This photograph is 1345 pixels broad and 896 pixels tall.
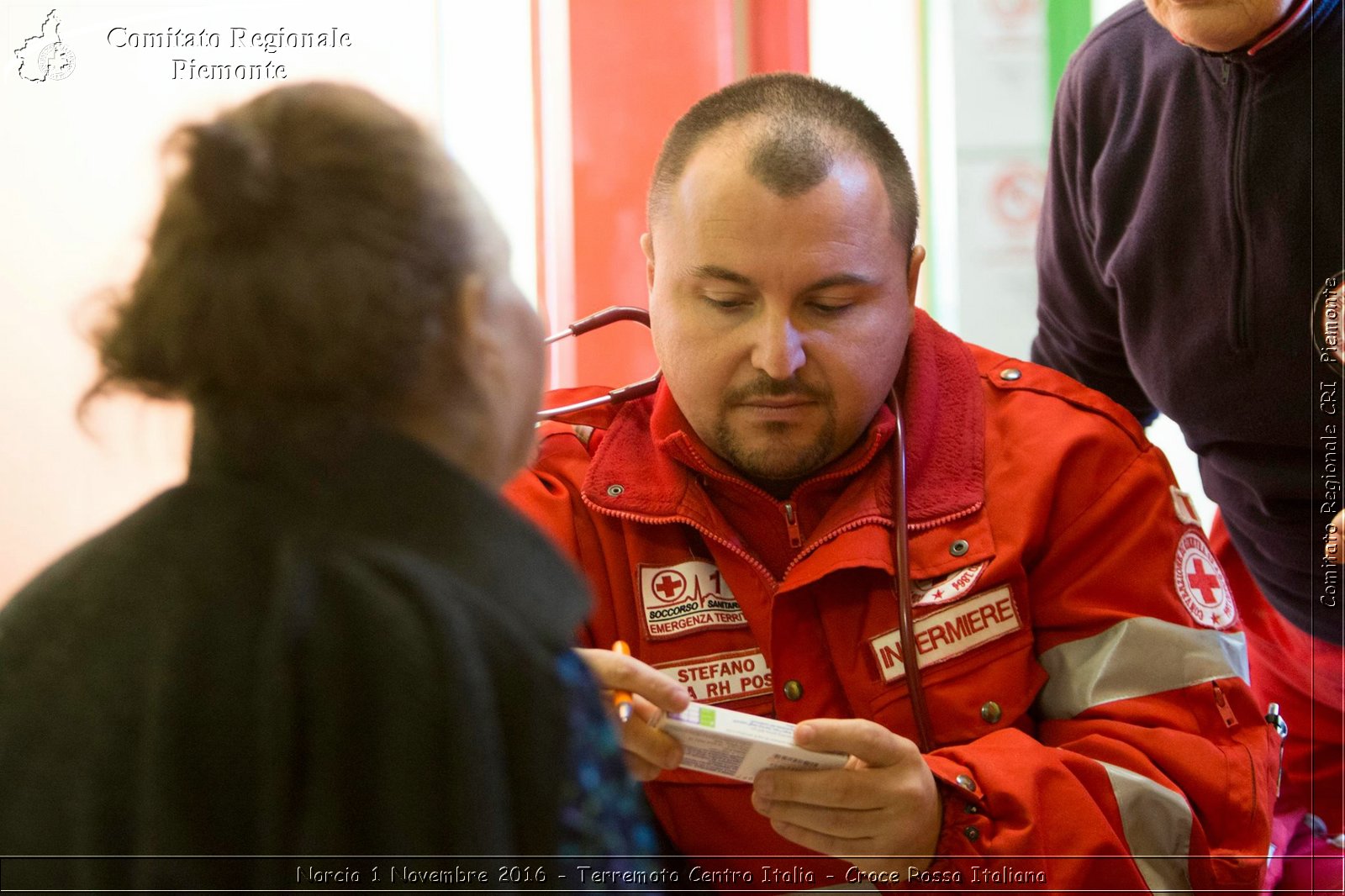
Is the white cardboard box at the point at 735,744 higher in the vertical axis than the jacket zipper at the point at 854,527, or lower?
lower

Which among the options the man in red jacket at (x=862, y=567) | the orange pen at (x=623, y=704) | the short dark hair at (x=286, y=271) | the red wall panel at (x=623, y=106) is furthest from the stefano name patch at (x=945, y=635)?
the short dark hair at (x=286, y=271)

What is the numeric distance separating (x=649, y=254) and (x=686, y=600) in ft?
0.97

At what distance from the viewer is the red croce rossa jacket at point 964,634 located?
0.92 metres

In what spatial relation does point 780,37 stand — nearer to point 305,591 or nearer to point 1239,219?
point 1239,219

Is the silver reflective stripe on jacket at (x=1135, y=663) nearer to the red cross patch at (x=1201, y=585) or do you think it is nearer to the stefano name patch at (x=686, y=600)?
the red cross patch at (x=1201, y=585)

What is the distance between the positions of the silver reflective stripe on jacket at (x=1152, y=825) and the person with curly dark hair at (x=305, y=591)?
479mm

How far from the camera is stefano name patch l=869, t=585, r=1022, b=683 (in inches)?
36.9

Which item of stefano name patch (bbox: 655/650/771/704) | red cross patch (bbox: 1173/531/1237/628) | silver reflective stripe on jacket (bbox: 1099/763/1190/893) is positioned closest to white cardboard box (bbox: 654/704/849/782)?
stefano name patch (bbox: 655/650/771/704)

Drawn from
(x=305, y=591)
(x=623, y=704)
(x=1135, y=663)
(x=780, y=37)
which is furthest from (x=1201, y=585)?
(x=305, y=591)

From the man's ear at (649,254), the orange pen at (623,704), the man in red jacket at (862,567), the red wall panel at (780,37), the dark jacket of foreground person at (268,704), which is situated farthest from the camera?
the red wall panel at (780,37)

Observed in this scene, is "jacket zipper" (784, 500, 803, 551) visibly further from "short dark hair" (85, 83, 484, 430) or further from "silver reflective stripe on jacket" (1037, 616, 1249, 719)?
"short dark hair" (85, 83, 484, 430)

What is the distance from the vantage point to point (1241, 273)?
45.3 inches

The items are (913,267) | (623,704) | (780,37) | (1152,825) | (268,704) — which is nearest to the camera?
(268,704)

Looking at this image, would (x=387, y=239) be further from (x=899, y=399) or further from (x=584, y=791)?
(x=899, y=399)
